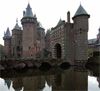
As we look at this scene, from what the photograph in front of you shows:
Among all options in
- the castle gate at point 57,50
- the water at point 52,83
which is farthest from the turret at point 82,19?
the water at point 52,83

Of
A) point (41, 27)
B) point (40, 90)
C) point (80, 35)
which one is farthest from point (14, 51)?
point (40, 90)

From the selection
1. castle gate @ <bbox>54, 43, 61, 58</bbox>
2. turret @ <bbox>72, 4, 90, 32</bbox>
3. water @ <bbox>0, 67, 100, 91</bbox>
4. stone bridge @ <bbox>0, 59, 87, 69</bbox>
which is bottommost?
water @ <bbox>0, 67, 100, 91</bbox>

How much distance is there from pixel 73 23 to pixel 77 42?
6.05 m

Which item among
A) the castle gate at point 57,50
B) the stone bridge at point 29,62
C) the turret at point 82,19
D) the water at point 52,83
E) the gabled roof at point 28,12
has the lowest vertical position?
the water at point 52,83

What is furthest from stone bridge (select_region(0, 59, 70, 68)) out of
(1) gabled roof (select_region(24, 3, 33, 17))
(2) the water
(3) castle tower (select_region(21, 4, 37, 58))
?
(1) gabled roof (select_region(24, 3, 33, 17))

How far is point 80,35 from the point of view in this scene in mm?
29031

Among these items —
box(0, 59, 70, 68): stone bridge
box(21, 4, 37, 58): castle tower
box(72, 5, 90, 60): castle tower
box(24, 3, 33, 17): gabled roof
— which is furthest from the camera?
box(24, 3, 33, 17): gabled roof

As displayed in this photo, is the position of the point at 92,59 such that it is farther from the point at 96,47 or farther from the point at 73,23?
the point at 96,47

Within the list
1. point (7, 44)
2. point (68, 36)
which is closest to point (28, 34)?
point (68, 36)

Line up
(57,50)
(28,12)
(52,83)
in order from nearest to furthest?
(52,83), (57,50), (28,12)

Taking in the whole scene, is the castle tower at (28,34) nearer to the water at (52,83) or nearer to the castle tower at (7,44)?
the castle tower at (7,44)

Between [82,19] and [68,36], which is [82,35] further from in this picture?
[82,19]

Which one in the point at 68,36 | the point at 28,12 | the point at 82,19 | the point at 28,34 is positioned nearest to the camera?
the point at 82,19

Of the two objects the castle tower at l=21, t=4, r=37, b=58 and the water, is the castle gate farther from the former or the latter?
the water
